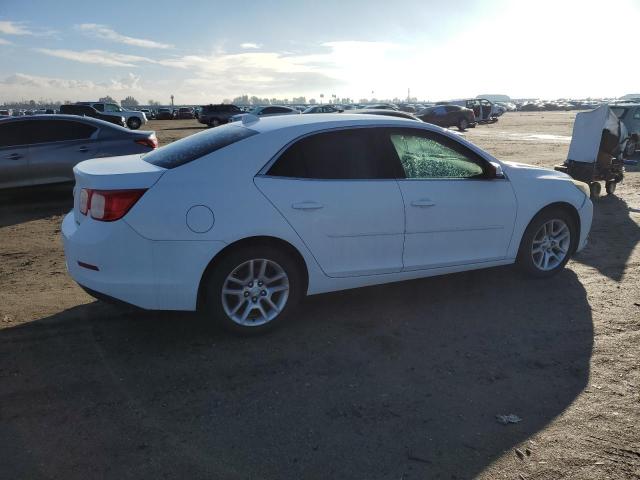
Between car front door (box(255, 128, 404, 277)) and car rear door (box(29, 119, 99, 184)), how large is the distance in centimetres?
622

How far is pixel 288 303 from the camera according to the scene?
4.02m

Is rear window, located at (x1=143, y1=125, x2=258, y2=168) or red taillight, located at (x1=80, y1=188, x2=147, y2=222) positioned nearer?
red taillight, located at (x1=80, y1=188, x2=147, y2=222)

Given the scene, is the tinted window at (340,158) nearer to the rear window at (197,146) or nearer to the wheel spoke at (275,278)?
the rear window at (197,146)

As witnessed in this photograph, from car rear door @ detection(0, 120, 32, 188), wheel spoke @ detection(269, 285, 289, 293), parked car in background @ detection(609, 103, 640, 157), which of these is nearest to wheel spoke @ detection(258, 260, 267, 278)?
wheel spoke @ detection(269, 285, 289, 293)

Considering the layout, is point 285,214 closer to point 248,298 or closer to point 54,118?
point 248,298

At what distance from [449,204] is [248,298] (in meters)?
1.93

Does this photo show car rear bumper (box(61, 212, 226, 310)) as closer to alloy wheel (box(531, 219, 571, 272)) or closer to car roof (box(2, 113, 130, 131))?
alloy wheel (box(531, 219, 571, 272))

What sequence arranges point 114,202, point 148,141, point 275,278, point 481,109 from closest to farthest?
point 114,202 → point 275,278 → point 148,141 → point 481,109

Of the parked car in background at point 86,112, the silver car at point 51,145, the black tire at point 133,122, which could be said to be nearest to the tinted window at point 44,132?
the silver car at point 51,145

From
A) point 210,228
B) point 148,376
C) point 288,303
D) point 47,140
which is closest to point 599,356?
point 288,303

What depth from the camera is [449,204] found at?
4.49m

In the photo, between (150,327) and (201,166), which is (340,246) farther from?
(150,327)

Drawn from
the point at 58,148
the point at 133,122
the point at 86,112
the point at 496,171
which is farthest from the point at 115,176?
the point at 133,122

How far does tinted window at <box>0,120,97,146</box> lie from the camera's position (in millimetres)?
8555
